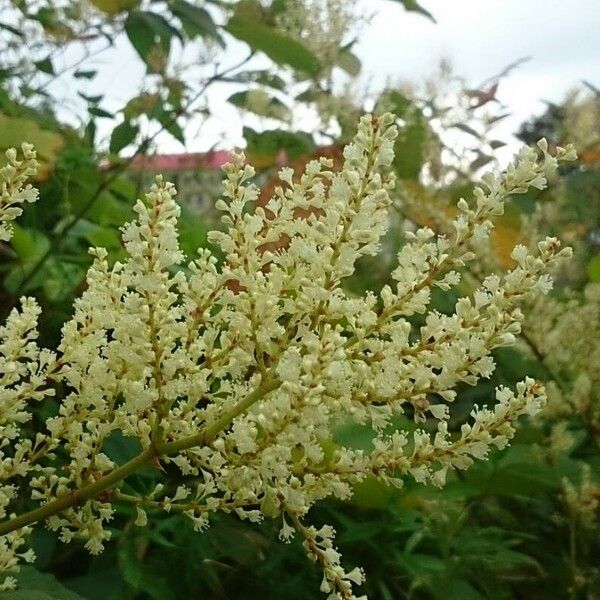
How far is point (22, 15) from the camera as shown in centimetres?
192

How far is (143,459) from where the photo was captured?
0.67m

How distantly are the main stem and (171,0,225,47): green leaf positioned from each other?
811 mm

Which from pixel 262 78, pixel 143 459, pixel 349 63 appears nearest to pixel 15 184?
pixel 143 459

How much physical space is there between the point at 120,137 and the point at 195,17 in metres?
0.26

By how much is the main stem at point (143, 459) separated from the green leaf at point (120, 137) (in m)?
0.90

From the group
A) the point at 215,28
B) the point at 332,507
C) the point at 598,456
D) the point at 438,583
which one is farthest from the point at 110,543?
the point at 598,456

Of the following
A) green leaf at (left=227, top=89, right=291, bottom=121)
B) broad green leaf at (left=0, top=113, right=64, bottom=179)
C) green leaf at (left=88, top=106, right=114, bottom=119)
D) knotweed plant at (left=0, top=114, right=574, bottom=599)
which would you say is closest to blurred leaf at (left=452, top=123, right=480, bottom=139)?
green leaf at (left=227, top=89, right=291, bottom=121)

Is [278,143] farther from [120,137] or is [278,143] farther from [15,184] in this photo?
[15,184]

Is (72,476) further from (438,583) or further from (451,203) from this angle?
(451,203)

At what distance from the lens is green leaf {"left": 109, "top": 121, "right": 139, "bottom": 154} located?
1.50 metres

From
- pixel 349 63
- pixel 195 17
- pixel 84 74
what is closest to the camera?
pixel 195 17

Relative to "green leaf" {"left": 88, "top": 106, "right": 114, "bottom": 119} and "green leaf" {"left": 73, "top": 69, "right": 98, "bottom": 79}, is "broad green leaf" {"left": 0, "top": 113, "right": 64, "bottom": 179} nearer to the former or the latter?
"green leaf" {"left": 88, "top": 106, "right": 114, "bottom": 119}

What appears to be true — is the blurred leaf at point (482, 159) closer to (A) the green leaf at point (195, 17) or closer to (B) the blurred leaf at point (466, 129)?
(B) the blurred leaf at point (466, 129)

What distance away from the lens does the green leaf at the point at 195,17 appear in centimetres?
134
